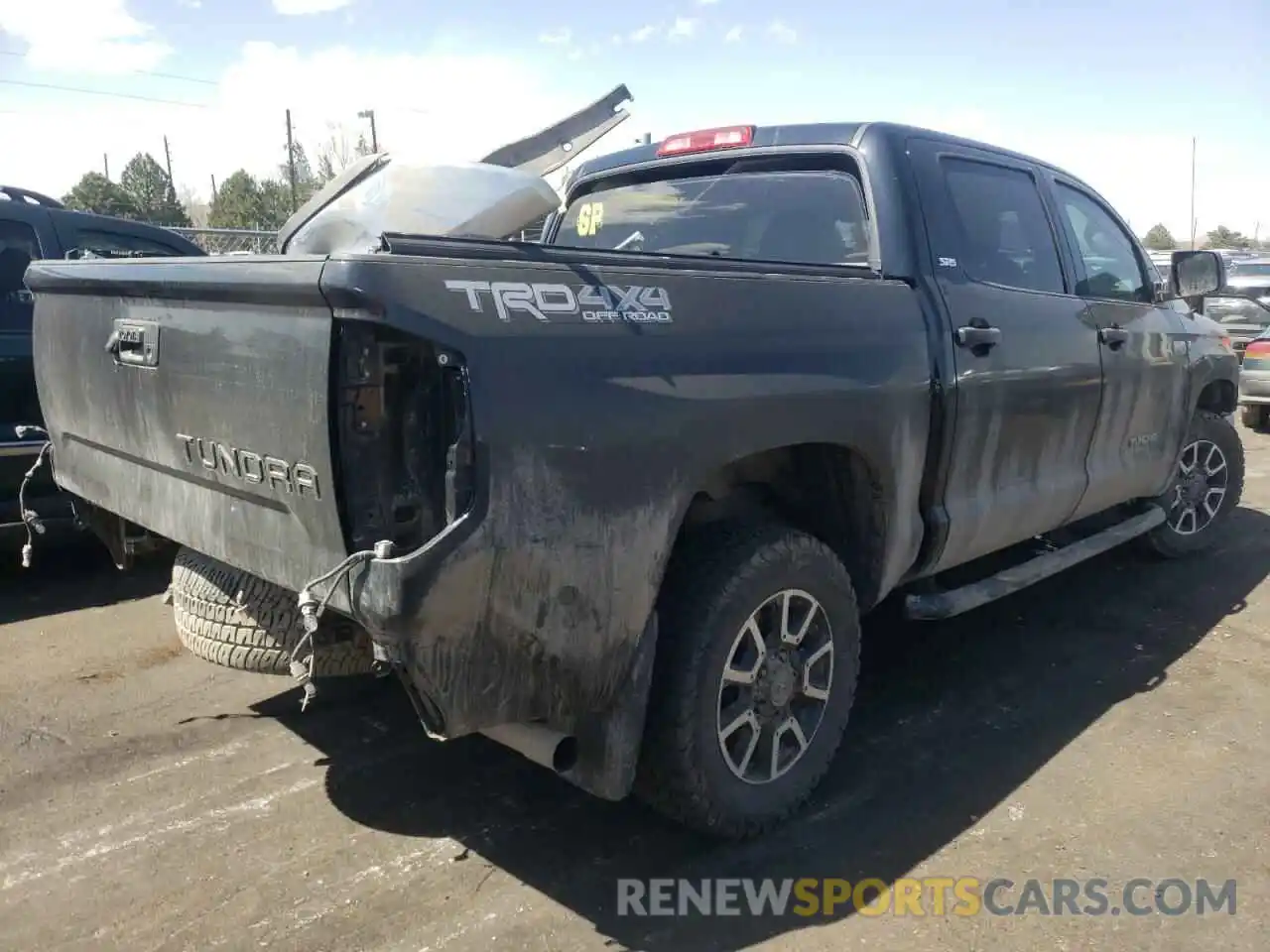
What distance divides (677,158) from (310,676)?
2.73m

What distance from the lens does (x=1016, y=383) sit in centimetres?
398

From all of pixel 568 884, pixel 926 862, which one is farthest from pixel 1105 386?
pixel 568 884

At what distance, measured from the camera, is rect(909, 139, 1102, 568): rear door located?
3.79 meters

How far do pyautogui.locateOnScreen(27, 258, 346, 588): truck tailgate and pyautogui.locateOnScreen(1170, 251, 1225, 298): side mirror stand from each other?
15.4 feet

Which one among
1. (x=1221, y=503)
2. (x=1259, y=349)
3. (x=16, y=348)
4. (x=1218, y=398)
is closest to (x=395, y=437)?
(x=16, y=348)

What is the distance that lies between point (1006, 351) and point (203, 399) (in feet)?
9.14

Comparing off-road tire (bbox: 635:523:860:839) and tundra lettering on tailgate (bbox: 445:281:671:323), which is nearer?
tundra lettering on tailgate (bbox: 445:281:671:323)

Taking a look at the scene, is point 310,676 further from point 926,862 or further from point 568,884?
point 926,862

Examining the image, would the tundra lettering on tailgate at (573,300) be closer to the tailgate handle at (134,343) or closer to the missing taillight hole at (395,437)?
the missing taillight hole at (395,437)

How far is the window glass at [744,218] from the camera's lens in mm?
3857

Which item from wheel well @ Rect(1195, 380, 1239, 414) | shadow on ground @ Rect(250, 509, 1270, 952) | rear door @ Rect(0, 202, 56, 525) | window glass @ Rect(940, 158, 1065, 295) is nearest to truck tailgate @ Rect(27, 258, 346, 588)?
shadow on ground @ Rect(250, 509, 1270, 952)

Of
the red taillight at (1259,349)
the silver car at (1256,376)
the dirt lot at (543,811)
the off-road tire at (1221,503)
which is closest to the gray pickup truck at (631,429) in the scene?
the dirt lot at (543,811)

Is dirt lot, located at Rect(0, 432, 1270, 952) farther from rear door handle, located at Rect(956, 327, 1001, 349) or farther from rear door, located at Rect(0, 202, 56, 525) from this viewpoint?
rear door handle, located at Rect(956, 327, 1001, 349)

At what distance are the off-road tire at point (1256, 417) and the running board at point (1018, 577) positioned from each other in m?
7.33
